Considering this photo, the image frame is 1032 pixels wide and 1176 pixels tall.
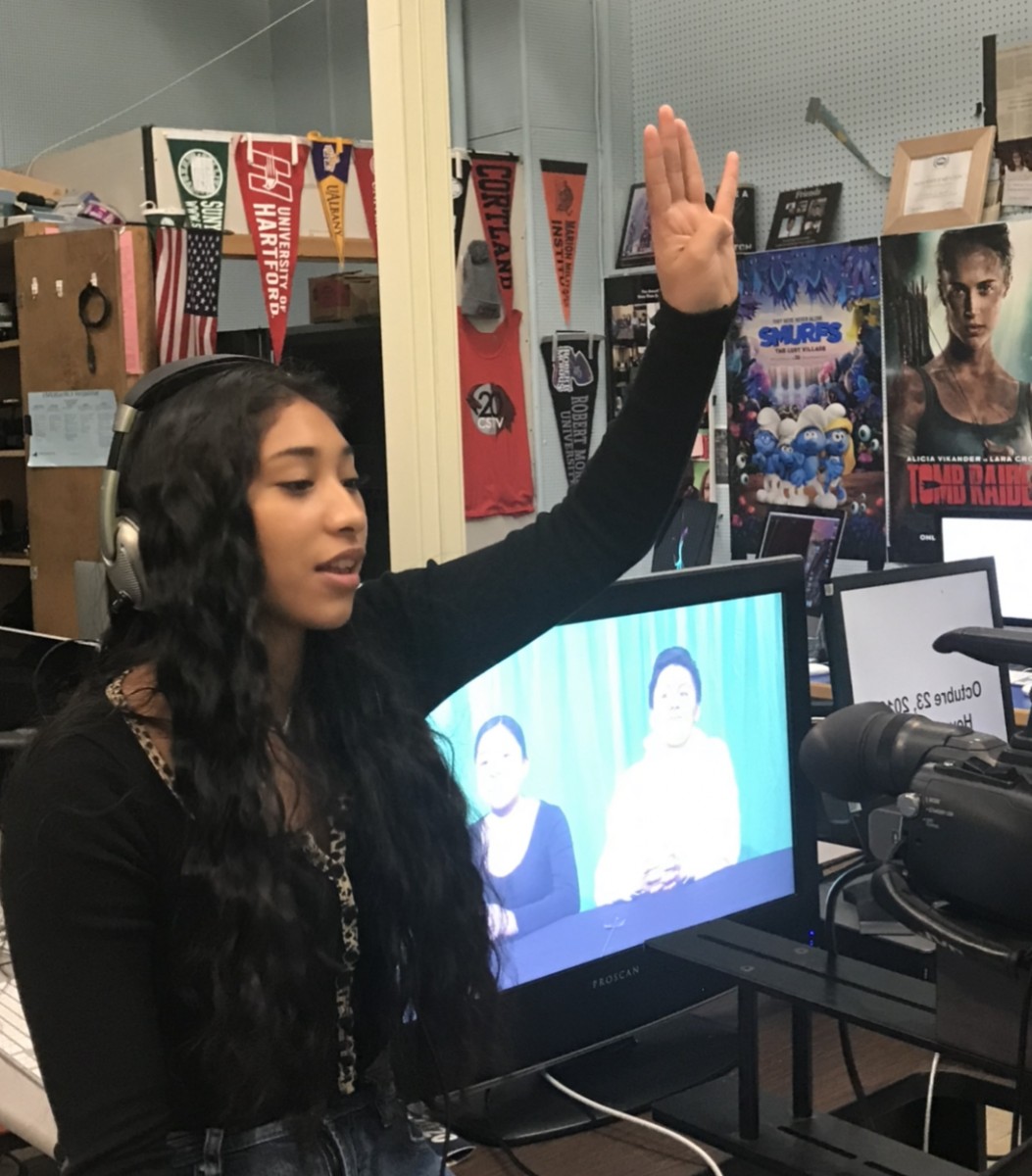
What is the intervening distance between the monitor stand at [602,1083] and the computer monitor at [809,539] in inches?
74.0

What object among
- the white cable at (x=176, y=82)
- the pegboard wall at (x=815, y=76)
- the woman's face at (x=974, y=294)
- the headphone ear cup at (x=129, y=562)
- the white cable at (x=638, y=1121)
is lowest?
the white cable at (x=638, y=1121)

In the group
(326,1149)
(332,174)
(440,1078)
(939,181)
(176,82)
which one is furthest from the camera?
(176,82)

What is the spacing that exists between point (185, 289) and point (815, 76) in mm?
2067

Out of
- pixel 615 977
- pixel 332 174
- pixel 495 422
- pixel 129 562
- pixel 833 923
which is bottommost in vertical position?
pixel 615 977

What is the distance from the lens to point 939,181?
3.75 metres

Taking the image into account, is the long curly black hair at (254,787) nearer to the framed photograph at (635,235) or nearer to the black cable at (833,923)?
the black cable at (833,923)

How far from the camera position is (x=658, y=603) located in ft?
4.41

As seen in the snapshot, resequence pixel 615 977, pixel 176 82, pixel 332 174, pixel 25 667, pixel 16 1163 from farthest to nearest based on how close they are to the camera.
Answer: pixel 176 82 < pixel 332 174 < pixel 16 1163 < pixel 25 667 < pixel 615 977

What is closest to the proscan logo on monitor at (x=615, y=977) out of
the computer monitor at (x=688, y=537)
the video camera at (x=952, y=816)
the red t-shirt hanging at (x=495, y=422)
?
the video camera at (x=952, y=816)

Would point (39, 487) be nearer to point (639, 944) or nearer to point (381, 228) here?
point (381, 228)

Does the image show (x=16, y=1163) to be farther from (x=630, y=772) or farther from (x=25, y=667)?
(x=630, y=772)

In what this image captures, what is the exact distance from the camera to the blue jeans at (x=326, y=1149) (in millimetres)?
857

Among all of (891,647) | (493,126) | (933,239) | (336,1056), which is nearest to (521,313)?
(493,126)

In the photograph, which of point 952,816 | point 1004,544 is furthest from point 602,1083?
point 1004,544
